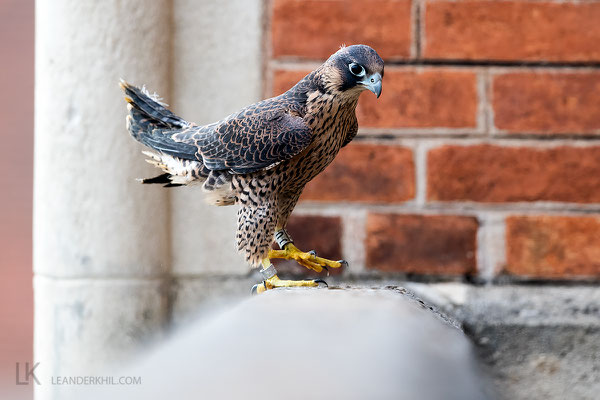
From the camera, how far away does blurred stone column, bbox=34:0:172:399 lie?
69 cm

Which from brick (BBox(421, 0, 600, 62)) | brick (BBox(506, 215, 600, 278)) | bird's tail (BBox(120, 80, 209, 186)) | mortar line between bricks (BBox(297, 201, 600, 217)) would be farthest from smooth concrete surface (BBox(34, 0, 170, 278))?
brick (BBox(506, 215, 600, 278))

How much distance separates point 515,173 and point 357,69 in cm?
31

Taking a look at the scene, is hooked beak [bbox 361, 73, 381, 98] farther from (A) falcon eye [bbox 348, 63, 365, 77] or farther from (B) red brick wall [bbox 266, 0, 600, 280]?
(B) red brick wall [bbox 266, 0, 600, 280]

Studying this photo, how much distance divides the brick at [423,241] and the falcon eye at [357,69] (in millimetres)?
252

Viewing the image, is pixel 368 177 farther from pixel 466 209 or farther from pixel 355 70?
pixel 355 70

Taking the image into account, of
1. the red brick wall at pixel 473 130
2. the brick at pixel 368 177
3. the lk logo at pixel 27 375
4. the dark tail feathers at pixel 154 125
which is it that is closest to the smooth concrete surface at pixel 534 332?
the red brick wall at pixel 473 130

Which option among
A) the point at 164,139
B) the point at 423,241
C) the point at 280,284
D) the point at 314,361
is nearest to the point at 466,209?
the point at 423,241

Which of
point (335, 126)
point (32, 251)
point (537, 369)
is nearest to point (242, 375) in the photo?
point (335, 126)

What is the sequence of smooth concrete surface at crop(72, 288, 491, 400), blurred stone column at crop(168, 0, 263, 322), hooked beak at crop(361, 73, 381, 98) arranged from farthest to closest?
blurred stone column at crop(168, 0, 263, 322) < hooked beak at crop(361, 73, 381, 98) < smooth concrete surface at crop(72, 288, 491, 400)

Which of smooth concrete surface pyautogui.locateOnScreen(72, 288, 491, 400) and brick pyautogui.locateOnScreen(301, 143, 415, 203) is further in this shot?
brick pyautogui.locateOnScreen(301, 143, 415, 203)

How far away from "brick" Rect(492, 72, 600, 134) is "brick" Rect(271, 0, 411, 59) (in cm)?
14

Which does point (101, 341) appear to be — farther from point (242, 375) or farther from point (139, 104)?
point (242, 375)

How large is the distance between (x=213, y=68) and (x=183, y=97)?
6 cm

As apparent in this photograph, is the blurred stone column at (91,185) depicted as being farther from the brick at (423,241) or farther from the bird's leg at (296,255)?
the brick at (423,241)
